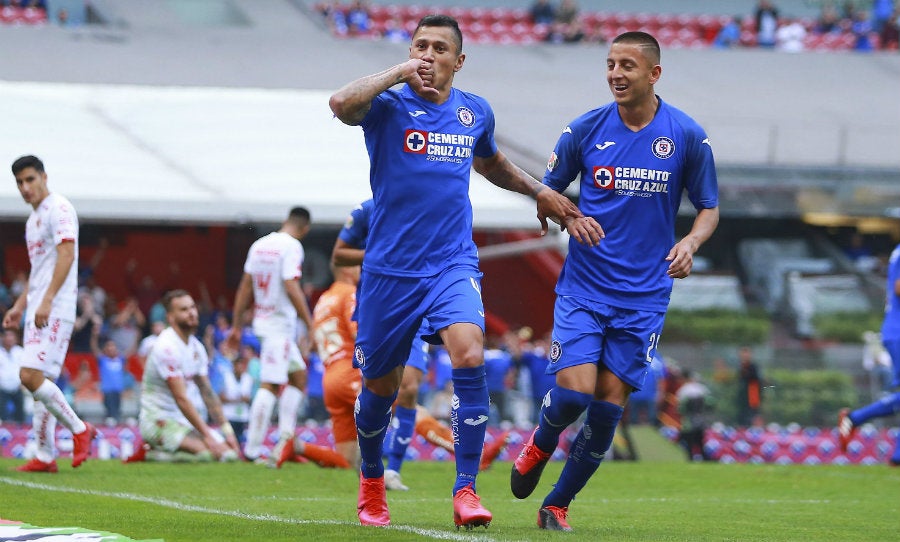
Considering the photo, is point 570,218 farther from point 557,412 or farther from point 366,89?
point 366,89

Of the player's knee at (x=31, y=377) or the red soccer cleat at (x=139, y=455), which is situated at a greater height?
the player's knee at (x=31, y=377)

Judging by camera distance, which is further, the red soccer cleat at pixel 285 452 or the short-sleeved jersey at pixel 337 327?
the red soccer cleat at pixel 285 452

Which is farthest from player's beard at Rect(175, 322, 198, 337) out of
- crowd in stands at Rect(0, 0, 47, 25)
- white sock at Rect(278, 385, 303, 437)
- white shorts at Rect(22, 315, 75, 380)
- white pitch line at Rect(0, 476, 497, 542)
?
crowd in stands at Rect(0, 0, 47, 25)

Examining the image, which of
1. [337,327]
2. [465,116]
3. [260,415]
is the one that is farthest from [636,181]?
[260,415]

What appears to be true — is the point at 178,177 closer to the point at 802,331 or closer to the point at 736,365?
the point at 736,365

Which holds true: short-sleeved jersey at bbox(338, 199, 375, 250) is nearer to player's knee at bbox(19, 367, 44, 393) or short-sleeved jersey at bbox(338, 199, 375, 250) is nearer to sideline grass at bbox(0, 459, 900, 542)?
sideline grass at bbox(0, 459, 900, 542)

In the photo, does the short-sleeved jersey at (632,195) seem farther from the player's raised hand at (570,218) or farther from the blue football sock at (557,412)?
the blue football sock at (557,412)

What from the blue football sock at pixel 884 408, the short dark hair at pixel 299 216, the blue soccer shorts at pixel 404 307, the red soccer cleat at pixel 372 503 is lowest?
the blue football sock at pixel 884 408

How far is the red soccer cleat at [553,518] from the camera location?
289 inches

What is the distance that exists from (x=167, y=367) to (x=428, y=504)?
4.80 metres

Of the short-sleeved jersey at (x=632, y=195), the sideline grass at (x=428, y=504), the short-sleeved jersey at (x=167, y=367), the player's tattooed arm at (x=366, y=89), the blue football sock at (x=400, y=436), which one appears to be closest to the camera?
the player's tattooed arm at (x=366, y=89)

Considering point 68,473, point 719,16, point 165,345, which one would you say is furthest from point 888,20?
point 68,473

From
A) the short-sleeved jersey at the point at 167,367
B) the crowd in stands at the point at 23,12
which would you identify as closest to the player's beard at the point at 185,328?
the short-sleeved jersey at the point at 167,367

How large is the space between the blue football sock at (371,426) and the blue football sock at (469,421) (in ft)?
1.56
